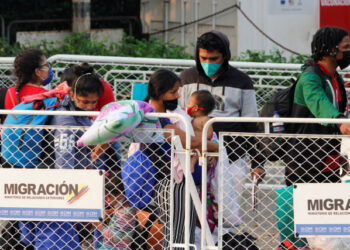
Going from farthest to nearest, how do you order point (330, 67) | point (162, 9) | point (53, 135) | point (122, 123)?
1. point (162, 9)
2. point (330, 67)
3. point (53, 135)
4. point (122, 123)

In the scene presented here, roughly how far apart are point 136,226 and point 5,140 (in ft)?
3.51

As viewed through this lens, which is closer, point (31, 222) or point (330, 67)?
point (31, 222)

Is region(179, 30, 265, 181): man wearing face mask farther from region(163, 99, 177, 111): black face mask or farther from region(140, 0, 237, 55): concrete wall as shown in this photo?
region(140, 0, 237, 55): concrete wall

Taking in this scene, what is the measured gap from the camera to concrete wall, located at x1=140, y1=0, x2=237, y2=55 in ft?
50.2

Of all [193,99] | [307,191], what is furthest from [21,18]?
[307,191]

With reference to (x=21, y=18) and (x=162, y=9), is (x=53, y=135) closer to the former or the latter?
(x=162, y=9)

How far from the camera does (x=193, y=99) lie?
596 cm

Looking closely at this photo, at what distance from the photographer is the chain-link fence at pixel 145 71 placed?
8.25m

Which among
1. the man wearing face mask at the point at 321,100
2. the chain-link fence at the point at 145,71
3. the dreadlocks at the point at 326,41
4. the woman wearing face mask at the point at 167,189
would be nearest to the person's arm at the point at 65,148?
the woman wearing face mask at the point at 167,189

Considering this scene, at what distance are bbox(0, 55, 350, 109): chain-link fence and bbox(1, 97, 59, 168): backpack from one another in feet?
8.95

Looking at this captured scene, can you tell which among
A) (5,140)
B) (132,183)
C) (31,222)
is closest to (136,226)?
(132,183)

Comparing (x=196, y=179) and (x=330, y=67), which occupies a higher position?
(x=330, y=67)

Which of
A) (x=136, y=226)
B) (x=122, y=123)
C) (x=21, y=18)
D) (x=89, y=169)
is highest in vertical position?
(x=21, y=18)

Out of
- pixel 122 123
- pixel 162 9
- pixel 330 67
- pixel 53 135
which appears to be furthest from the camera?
pixel 162 9
